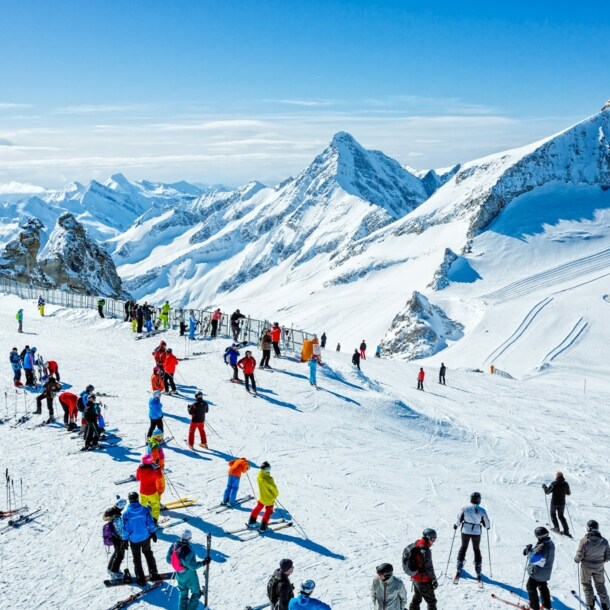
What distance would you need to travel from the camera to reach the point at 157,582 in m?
10.3

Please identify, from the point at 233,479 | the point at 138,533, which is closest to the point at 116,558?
the point at 138,533

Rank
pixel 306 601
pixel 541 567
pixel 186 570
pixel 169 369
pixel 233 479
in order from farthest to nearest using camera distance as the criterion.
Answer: pixel 169 369, pixel 233 479, pixel 541 567, pixel 186 570, pixel 306 601

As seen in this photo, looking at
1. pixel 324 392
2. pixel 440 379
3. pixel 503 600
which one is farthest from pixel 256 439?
pixel 440 379

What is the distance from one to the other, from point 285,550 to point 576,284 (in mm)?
85985

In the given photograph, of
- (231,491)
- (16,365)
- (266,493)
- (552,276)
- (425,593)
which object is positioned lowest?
(231,491)

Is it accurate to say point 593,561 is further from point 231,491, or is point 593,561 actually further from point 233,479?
point 231,491

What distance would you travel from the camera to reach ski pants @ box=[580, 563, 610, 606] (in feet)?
33.0

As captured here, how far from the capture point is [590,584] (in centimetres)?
1023

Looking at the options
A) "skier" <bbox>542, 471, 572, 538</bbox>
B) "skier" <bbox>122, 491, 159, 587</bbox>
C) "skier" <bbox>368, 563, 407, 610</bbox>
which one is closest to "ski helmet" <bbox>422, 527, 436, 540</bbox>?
"skier" <bbox>368, 563, 407, 610</bbox>

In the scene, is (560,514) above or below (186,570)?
below

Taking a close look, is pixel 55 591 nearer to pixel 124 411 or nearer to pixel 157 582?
pixel 157 582

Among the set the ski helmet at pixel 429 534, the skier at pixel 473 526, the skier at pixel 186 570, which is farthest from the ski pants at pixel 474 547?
the skier at pixel 186 570

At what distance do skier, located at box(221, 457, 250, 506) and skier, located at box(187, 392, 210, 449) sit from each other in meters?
3.21

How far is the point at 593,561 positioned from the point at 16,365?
63.5 ft
